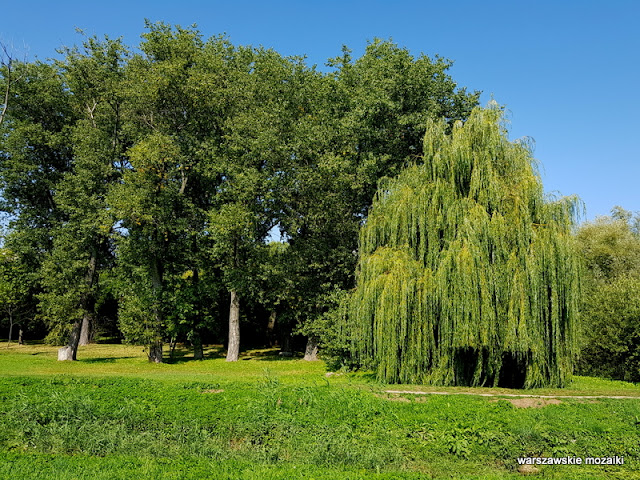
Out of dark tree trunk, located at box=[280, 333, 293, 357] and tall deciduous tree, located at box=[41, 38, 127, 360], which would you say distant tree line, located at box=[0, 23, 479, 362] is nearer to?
tall deciduous tree, located at box=[41, 38, 127, 360]

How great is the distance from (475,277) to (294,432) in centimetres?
696

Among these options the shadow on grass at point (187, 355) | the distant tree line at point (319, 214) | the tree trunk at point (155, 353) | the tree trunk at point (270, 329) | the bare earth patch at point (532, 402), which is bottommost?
the shadow on grass at point (187, 355)

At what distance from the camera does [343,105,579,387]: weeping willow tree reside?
1352cm

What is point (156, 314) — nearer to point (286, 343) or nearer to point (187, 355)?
point (187, 355)

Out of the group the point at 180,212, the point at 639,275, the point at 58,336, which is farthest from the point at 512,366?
the point at 58,336

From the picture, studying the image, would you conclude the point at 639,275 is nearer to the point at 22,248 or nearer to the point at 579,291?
the point at 579,291

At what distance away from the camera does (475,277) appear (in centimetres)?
1355

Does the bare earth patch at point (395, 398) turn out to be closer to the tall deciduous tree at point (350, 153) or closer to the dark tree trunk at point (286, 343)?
the tall deciduous tree at point (350, 153)

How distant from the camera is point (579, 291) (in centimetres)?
1412

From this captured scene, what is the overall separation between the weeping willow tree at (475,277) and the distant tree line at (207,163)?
6.26 meters

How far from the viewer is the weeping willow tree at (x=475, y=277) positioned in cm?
1352

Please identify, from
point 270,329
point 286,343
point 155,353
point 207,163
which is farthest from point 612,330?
point 270,329

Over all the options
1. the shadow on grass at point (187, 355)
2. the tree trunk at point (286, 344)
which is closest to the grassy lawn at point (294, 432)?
the shadow on grass at point (187, 355)

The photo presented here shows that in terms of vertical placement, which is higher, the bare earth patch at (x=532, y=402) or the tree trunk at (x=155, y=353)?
the bare earth patch at (x=532, y=402)
